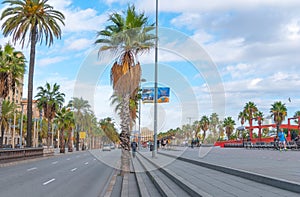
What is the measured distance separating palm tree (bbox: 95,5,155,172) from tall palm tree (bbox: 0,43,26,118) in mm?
19006

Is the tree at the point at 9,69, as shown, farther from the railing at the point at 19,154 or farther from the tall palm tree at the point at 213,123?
the tall palm tree at the point at 213,123

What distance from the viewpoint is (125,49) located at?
20000mm

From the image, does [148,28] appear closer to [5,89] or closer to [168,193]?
[168,193]

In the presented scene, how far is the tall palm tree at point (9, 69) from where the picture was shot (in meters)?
35.9

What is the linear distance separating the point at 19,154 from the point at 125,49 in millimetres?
17060

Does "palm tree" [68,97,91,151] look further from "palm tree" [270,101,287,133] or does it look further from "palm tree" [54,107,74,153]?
"palm tree" [270,101,287,133]

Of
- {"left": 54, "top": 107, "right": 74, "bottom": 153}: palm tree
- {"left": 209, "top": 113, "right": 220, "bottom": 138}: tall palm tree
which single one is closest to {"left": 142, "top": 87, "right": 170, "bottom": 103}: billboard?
{"left": 54, "top": 107, "right": 74, "bottom": 153}: palm tree

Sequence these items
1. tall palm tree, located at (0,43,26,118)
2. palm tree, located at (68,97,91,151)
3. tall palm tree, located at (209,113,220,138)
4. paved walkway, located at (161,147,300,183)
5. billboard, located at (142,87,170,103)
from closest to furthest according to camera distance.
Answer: paved walkway, located at (161,147,300,183)
tall palm tree, located at (0,43,26,118)
billboard, located at (142,87,170,103)
palm tree, located at (68,97,91,151)
tall palm tree, located at (209,113,220,138)

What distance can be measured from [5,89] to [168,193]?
3024 cm

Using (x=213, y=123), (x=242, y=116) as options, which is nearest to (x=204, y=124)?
(x=213, y=123)

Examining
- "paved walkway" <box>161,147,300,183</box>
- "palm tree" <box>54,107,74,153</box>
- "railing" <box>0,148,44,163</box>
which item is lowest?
"railing" <box>0,148,44,163</box>

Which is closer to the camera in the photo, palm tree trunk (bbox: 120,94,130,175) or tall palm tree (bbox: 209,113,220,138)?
palm tree trunk (bbox: 120,94,130,175)

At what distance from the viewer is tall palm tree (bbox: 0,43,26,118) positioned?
35.9 meters

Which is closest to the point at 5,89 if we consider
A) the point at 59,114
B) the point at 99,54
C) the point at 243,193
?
the point at 99,54
